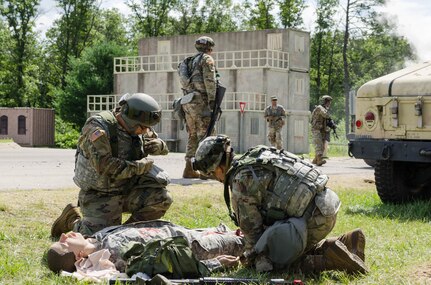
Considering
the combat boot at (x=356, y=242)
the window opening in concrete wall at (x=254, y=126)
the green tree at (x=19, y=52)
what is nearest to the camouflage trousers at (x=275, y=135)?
the combat boot at (x=356, y=242)

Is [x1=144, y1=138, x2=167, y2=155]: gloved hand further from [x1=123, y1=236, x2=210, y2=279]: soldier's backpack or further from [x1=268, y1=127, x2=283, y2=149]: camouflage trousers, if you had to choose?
[x1=268, y1=127, x2=283, y2=149]: camouflage trousers

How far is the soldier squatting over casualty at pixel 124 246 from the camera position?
6.30 meters

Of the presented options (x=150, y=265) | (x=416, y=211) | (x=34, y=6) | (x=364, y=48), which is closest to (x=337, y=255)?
(x=150, y=265)

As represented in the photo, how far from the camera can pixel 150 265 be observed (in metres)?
5.82

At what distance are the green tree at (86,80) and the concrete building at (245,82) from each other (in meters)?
1.06

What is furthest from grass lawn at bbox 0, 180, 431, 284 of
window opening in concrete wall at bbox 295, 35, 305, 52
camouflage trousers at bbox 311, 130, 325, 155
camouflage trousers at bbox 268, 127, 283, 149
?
window opening in concrete wall at bbox 295, 35, 305, 52

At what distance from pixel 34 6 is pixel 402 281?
49678mm

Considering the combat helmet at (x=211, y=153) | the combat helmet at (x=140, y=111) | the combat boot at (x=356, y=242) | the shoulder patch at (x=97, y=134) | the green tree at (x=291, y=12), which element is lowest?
the combat boot at (x=356, y=242)

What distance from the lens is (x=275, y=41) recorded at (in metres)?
43.1

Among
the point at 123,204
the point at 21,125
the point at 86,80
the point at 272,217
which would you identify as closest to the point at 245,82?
the point at 86,80

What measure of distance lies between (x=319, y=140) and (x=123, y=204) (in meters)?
12.1

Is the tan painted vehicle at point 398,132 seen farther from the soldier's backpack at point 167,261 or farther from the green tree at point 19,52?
the green tree at point 19,52

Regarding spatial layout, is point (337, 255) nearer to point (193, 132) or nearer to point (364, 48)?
point (193, 132)

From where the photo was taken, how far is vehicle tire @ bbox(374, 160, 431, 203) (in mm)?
11180
